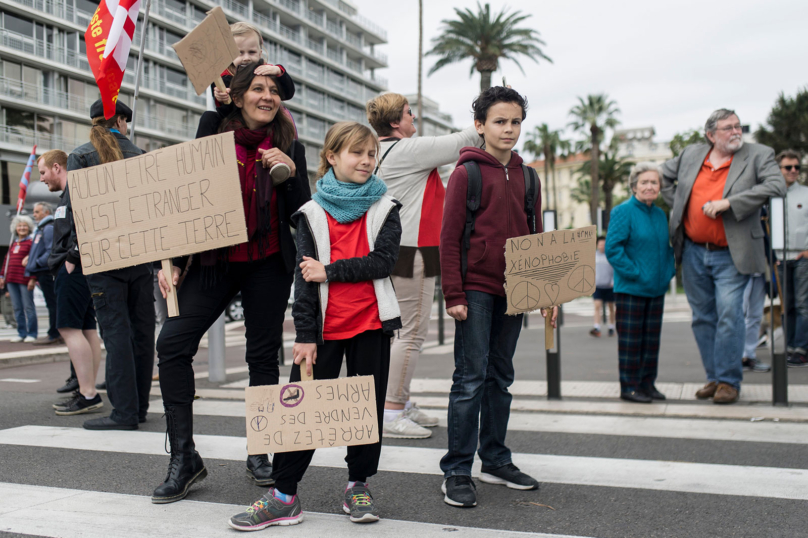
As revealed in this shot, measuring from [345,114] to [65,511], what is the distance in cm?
7767

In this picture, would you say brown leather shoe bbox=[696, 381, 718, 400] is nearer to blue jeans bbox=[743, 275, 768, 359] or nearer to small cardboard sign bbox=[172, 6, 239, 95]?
blue jeans bbox=[743, 275, 768, 359]

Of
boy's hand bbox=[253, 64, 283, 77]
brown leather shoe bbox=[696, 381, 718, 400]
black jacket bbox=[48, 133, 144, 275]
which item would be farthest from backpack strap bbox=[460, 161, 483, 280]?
brown leather shoe bbox=[696, 381, 718, 400]

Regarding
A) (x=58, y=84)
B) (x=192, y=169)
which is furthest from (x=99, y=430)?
(x=58, y=84)

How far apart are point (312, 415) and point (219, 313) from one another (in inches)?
30.9

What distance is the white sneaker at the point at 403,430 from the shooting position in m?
4.43

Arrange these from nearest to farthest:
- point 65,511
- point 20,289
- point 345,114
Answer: point 65,511 < point 20,289 < point 345,114

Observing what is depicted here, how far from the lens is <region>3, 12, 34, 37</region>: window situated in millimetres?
40062

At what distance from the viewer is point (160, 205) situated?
3225mm

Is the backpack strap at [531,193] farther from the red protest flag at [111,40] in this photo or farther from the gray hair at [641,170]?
the red protest flag at [111,40]

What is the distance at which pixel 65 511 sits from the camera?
3045mm

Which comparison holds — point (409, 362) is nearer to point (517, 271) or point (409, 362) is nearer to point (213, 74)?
point (517, 271)

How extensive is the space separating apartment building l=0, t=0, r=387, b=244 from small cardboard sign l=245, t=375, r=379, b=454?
3953 centimetres

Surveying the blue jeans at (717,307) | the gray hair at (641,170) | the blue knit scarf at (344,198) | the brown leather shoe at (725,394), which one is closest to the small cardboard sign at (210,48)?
the blue knit scarf at (344,198)

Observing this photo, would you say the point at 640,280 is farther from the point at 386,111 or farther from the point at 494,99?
the point at 494,99
